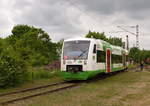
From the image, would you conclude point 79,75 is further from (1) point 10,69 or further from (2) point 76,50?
(1) point 10,69

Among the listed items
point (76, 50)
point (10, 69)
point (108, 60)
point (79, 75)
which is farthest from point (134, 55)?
point (10, 69)

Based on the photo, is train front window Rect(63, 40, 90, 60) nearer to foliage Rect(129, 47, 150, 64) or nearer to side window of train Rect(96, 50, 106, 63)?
side window of train Rect(96, 50, 106, 63)

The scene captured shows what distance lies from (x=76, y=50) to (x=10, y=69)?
558 cm

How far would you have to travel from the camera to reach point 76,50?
62.3 feet

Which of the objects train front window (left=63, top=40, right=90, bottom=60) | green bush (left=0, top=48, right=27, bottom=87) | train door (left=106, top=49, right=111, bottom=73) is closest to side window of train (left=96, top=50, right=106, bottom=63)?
train door (left=106, top=49, right=111, bottom=73)

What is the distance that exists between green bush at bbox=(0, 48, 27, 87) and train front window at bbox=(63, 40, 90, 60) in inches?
143

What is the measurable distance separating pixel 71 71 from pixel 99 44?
352cm

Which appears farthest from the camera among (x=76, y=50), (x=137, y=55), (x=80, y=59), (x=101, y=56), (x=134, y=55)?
(x=137, y=55)

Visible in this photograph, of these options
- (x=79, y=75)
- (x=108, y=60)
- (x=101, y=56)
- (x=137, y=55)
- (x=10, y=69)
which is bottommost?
(x=79, y=75)

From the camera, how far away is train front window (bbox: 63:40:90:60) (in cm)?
1869

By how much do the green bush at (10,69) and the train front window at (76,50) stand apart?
3.62m

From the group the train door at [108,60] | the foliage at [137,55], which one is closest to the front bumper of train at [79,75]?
the train door at [108,60]

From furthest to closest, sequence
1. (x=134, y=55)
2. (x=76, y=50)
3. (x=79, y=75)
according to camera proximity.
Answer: (x=134, y=55)
(x=76, y=50)
(x=79, y=75)

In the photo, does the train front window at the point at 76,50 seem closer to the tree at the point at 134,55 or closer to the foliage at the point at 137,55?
the foliage at the point at 137,55
